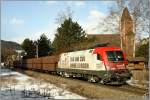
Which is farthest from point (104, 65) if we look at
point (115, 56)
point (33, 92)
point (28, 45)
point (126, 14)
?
point (28, 45)

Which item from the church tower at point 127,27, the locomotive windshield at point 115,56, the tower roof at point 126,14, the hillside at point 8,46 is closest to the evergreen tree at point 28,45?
the hillside at point 8,46

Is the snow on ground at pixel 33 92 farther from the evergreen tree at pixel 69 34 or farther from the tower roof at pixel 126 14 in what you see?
the tower roof at pixel 126 14

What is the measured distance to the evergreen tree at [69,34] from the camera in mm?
26909

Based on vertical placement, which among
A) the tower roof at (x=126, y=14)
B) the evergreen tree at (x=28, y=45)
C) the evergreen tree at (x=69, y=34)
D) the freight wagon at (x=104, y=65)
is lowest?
the freight wagon at (x=104, y=65)

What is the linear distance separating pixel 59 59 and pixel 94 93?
18.3 meters

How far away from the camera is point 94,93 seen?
61.9ft

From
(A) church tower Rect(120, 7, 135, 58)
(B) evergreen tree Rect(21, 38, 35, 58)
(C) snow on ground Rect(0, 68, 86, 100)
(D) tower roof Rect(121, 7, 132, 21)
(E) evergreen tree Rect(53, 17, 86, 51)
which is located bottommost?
(C) snow on ground Rect(0, 68, 86, 100)

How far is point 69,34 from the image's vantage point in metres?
28.5

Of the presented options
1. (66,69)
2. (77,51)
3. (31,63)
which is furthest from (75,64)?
(31,63)

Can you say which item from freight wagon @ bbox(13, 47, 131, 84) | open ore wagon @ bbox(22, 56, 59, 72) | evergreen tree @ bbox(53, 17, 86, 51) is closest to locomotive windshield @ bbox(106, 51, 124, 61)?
freight wagon @ bbox(13, 47, 131, 84)

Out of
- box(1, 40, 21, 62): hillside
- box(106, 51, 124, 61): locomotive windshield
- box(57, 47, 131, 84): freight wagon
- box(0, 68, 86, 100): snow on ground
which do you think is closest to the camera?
box(0, 68, 86, 100): snow on ground

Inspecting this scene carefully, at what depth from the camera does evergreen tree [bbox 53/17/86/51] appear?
2691 cm

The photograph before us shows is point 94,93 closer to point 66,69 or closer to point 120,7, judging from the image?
point 66,69

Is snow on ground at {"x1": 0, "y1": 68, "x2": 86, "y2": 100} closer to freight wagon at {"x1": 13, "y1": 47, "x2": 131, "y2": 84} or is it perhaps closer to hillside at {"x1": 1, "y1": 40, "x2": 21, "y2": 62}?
freight wagon at {"x1": 13, "y1": 47, "x2": 131, "y2": 84}
